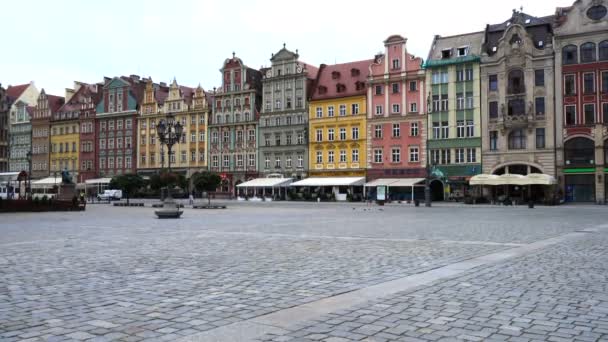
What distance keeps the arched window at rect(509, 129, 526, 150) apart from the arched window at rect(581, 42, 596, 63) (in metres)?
8.34

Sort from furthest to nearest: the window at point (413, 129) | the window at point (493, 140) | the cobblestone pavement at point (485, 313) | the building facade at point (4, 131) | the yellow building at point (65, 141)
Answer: the building facade at point (4, 131)
the yellow building at point (65, 141)
the window at point (413, 129)
the window at point (493, 140)
the cobblestone pavement at point (485, 313)

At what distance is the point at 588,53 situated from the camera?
168 feet

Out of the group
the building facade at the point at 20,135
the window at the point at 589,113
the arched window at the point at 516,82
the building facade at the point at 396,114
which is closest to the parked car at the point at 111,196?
the building facade at the point at 396,114

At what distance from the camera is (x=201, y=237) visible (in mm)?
16188

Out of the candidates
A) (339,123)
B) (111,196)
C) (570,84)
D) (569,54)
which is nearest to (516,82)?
(570,84)

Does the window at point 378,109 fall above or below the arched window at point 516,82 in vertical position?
below

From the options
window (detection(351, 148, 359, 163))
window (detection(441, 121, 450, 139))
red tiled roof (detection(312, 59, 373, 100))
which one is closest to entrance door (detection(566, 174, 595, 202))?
window (detection(441, 121, 450, 139))

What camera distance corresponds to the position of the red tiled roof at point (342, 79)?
217 feet

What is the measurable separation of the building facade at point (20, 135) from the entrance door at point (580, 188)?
8071 centimetres

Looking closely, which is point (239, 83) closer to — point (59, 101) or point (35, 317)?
point (59, 101)

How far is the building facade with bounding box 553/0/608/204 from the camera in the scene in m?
50.2

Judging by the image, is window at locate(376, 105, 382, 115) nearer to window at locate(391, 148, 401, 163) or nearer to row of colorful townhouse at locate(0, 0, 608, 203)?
row of colorful townhouse at locate(0, 0, 608, 203)

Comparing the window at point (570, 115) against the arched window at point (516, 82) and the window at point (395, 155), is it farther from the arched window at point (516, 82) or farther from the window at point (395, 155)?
the window at point (395, 155)

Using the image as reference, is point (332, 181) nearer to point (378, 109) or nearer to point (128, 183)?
point (378, 109)
